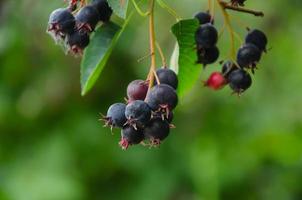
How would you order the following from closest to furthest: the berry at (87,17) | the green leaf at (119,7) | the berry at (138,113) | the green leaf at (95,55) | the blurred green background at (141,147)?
1. the berry at (138,113)
2. the green leaf at (119,7)
3. the berry at (87,17)
4. the green leaf at (95,55)
5. the blurred green background at (141,147)

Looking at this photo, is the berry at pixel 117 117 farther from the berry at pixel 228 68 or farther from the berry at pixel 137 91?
the berry at pixel 228 68

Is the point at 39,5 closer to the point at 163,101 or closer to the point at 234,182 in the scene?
the point at 234,182

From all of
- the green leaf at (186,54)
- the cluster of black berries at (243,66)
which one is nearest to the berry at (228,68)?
the cluster of black berries at (243,66)

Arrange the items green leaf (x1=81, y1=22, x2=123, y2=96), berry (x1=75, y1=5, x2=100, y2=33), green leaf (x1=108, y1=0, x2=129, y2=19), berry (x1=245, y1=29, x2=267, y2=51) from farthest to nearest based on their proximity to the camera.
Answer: berry (x1=245, y1=29, x2=267, y2=51), green leaf (x1=81, y1=22, x2=123, y2=96), berry (x1=75, y1=5, x2=100, y2=33), green leaf (x1=108, y1=0, x2=129, y2=19)

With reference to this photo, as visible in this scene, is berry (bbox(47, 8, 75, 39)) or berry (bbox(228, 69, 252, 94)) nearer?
berry (bbox(47, 8, 75, 39))

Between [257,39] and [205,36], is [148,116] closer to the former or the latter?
[205,36]

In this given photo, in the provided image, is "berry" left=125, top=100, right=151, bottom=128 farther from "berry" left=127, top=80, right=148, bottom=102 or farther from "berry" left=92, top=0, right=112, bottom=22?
"berry" left=92, top=0, right=112, bottom=22

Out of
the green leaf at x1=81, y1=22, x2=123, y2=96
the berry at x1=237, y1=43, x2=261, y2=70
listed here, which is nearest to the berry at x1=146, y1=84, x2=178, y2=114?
the green leaf at x1=81, y1=22, x2=123, y2=96
